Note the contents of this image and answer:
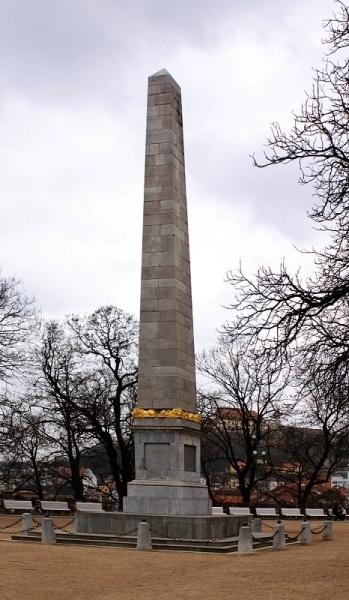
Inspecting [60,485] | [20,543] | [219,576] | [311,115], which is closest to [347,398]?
[219,576]

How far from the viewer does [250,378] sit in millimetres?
40281

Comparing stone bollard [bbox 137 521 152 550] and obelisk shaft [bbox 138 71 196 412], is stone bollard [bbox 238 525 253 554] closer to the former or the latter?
stone bollard [bbox 137 521 152 550]

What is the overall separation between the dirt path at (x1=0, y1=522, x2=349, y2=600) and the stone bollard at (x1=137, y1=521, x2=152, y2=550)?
0.48 m

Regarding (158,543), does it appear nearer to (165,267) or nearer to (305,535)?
(305,535)

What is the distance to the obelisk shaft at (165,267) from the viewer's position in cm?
2270

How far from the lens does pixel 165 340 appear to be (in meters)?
22.8

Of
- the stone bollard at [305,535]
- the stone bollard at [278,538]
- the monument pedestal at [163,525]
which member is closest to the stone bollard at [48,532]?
the monument pedestal at [163,525]

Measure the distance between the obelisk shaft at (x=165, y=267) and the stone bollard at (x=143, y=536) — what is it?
4.14 metres

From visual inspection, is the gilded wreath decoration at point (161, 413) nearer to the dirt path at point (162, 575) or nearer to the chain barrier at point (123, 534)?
the chain barrier at point (123, 534)

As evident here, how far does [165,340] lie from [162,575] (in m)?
9.19

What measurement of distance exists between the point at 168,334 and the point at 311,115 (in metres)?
10.3

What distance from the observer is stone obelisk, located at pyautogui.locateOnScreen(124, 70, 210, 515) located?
71.9 ft

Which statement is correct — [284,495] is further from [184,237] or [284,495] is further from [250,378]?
[184,237]

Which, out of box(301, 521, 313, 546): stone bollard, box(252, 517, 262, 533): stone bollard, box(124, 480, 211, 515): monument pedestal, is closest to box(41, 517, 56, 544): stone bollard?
box(124, 480, 211, 515): monument pedestal
